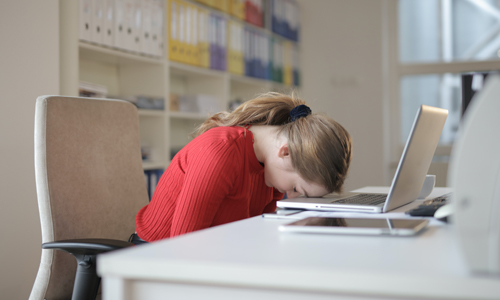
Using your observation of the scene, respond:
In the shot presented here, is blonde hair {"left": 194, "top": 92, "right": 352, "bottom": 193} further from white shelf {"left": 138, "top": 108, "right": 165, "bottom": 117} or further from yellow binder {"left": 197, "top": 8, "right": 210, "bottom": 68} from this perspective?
yellow binder {"left": 197, "top": 8, "right": 210, "bottom": 68}

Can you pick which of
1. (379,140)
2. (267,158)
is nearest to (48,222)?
(267,158)

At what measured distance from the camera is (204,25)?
3.00m

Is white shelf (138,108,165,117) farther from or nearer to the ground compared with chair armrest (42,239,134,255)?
farther from the ground

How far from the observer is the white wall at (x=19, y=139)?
1751mm

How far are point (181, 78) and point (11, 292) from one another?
6.21 feet

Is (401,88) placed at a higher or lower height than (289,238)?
higher

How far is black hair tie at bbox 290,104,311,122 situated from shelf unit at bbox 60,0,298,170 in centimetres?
123

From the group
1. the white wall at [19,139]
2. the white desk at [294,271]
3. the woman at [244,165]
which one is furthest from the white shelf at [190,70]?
the white desk at [294,271]

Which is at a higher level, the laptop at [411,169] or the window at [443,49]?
the window at [443,49]

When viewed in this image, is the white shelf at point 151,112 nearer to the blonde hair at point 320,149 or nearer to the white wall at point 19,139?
the white wall at point 19,139

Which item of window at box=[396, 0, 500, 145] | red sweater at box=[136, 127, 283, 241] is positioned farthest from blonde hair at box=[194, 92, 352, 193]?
window at box=[396, 0, 500, 145]

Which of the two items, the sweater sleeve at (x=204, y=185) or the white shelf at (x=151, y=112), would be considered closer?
the sweater sleeve at (x=204, y=185)

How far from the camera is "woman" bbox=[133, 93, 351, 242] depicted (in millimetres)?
1030

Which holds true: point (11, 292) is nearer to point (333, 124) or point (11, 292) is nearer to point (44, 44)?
point (44, 44)
